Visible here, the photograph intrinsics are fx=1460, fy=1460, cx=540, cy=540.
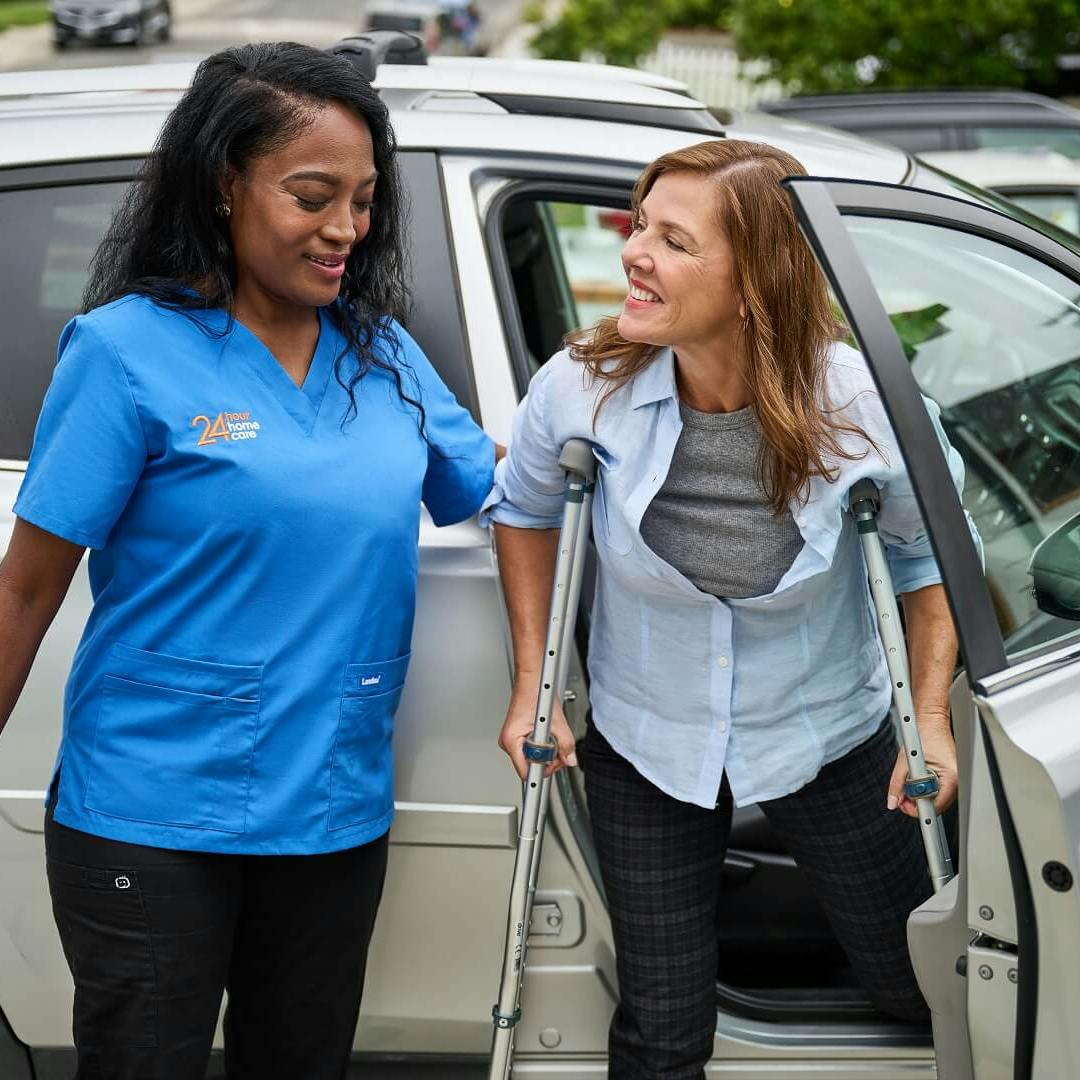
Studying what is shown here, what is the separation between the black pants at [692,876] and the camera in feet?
7.59

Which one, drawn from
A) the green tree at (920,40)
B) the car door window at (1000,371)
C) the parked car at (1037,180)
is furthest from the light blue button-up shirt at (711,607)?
the green tree at (920,40)

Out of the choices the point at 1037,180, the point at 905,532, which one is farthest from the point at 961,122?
the point at 905,532

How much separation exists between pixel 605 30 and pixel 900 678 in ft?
52.7

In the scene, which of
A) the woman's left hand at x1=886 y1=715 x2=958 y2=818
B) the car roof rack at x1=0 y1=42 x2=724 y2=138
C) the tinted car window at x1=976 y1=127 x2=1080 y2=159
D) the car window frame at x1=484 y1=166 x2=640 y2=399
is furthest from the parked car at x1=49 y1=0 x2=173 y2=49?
the woman's left hand at x1=886 y1=715 x2=958 y2=818

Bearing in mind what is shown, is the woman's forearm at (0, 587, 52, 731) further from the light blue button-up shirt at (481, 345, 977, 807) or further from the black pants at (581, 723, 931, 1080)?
the black pants at (581, 723, 931, 1080)

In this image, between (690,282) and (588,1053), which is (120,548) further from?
(588,1053)

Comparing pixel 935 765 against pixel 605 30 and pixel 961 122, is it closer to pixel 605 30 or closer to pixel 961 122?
pixel 961 122

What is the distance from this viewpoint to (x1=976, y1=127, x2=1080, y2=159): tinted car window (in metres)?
8.62

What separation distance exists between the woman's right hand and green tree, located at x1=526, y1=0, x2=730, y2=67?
1519 centimetres

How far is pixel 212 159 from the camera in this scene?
77.1 inches

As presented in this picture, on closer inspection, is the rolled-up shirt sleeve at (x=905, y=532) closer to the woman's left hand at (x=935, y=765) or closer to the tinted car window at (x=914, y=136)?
the woman's left hand at (x=935, y=765)

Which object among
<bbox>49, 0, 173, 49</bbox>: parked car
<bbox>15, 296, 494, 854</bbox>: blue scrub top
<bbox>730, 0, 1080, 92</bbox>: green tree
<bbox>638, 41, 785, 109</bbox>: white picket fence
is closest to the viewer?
<bbox>15, 296, 494, 854</bbox>: blue scrub top

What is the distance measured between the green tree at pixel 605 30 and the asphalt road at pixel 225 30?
7112 millimetres

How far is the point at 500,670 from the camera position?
7.79ft
